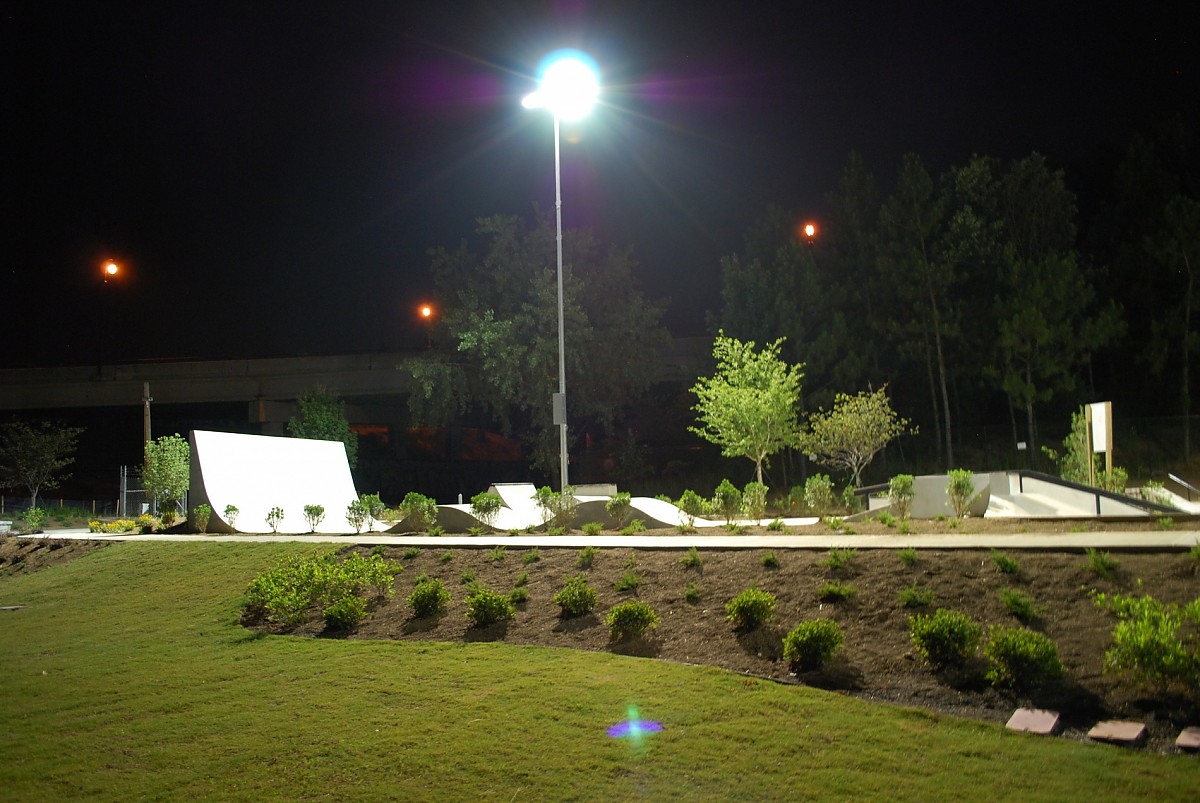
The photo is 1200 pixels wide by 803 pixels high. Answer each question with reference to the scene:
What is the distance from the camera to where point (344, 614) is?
11.1 m

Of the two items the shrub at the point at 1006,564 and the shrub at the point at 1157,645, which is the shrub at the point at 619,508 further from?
the shrub at the point at 1157,645

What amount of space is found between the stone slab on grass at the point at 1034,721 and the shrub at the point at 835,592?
2.63m

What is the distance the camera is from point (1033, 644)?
7.07 m

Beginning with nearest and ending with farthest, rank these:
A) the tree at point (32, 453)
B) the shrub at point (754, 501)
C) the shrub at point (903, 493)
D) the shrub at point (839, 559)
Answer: the shrub at point (839, 559)
the shrub at point (903, 493)
the shrub at point (754, 501)
the tree at point (32, 453)

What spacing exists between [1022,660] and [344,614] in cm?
776

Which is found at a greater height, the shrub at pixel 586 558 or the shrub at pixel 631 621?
the shrub at pixel 586 558

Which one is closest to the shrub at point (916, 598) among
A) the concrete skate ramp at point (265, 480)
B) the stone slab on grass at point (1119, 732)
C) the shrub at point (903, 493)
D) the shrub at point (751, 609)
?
the shrub at point (751, 609)

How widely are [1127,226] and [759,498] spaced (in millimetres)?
24457

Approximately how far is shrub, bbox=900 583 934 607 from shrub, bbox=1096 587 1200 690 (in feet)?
5.41

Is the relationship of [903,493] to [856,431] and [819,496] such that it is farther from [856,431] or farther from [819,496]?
Answer: [856,431]

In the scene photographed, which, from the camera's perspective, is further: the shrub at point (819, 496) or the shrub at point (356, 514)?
the shrub at point (356, 514)

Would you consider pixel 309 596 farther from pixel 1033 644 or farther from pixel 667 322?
pixel 667 322

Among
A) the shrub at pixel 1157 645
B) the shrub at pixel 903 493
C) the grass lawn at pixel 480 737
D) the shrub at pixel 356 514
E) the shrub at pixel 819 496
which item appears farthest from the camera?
the shrub at pixel 356 514

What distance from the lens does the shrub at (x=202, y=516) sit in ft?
73.9
